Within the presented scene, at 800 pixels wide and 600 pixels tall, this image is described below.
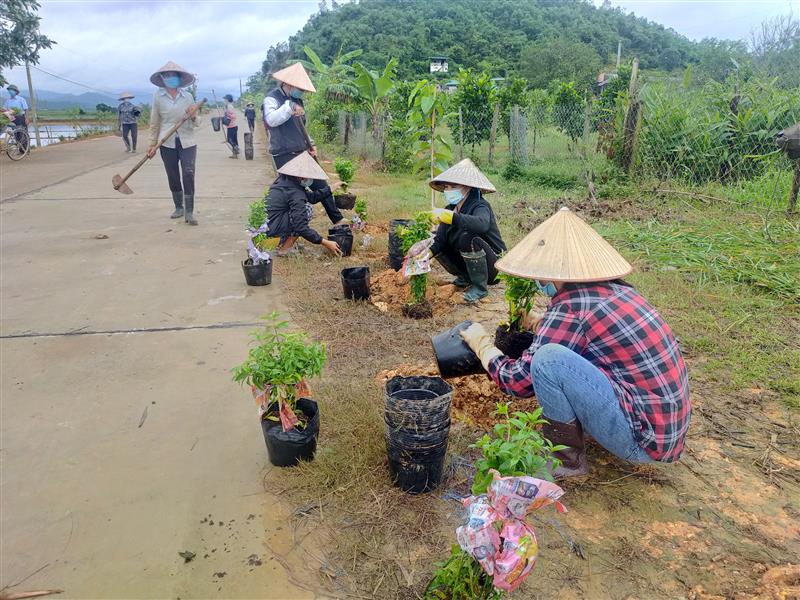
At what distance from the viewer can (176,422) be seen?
294cm

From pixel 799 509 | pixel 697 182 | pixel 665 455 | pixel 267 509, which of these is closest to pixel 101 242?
pixel 267 509

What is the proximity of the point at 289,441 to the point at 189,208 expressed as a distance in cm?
549

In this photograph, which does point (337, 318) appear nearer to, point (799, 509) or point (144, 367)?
point (144, 367)

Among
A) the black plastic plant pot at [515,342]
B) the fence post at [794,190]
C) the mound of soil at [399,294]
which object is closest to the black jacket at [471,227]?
the mound of soil at [399,294]

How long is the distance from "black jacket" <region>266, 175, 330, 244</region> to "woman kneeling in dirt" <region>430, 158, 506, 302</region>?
1.41m

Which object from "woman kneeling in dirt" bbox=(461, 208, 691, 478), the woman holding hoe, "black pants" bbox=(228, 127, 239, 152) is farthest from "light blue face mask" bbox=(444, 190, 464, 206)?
"black pants" bbox=(228, 127, 239, 152)

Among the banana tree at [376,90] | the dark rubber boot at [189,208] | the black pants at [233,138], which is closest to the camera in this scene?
the dark rubber boot at [189,208]

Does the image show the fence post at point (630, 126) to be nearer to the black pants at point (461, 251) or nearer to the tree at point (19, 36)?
the black pants at point (461, 251)

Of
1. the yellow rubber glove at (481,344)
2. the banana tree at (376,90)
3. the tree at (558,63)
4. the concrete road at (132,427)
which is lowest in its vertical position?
the concrete road at (132,427)

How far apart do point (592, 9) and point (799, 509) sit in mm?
83181

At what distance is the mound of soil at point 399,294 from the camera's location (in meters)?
4.48

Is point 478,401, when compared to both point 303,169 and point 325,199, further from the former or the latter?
point 325,199

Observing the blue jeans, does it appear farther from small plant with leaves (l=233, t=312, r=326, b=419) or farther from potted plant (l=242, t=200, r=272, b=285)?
potted plant (l=242, t=200, r=272, b=285)

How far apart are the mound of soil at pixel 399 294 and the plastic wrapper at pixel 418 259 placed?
40 cm
